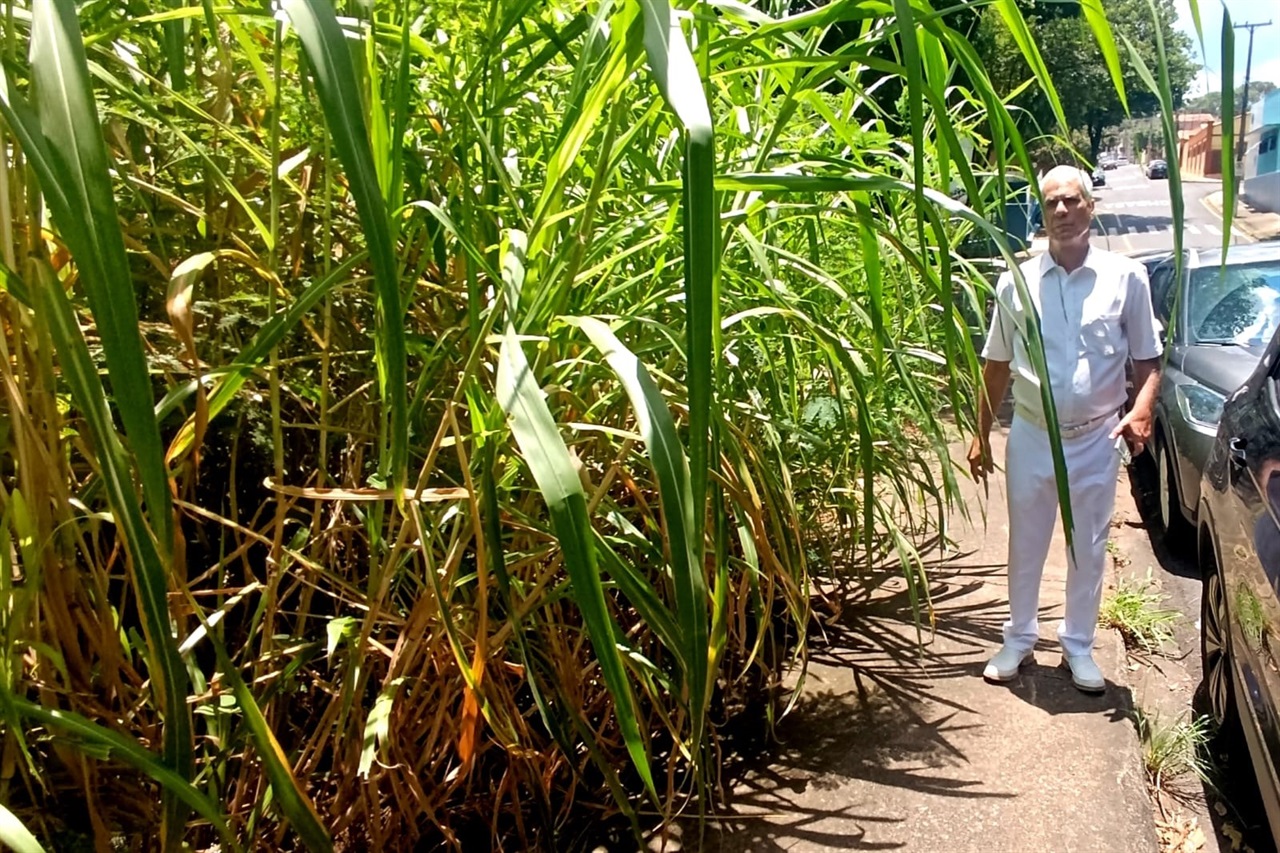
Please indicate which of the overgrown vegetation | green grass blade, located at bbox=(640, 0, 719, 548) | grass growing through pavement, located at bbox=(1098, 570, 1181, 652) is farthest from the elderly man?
green grass blade, located at bbox=(640, 0, 719, 548)

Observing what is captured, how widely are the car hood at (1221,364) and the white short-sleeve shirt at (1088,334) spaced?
5.69 feet


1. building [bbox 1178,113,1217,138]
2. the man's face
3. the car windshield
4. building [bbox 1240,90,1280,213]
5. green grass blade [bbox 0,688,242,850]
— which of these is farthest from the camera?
building [bbox 1240,90,1280,213]

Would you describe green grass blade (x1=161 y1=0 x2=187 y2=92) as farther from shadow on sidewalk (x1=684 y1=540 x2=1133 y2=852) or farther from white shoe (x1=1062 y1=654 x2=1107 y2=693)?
white shoe (x1=1062 y1=654 x2=1107 y2=693)

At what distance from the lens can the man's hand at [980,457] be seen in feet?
9.80

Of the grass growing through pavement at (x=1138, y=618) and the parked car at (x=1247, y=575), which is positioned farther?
the grass growing through pavement at (x=1138, y=618)

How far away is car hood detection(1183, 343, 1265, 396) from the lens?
15.3ft

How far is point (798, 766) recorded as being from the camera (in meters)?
2.60

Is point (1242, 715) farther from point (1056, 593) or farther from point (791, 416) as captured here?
point (1056, 593)

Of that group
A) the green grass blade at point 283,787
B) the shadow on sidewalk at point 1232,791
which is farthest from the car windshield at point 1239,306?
the green grass blade at point 283,787

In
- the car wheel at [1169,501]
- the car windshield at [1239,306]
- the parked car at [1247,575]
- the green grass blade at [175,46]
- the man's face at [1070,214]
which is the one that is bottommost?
the car wheel at [1169,501]

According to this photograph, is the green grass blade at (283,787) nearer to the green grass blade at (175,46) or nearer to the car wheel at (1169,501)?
the green grass blade at (175,46)

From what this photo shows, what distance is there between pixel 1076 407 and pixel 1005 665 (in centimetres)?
83

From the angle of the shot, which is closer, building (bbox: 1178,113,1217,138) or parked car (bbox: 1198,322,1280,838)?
building (bbox: 1178,113,1217,138)

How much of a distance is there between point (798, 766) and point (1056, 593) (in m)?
1.91
